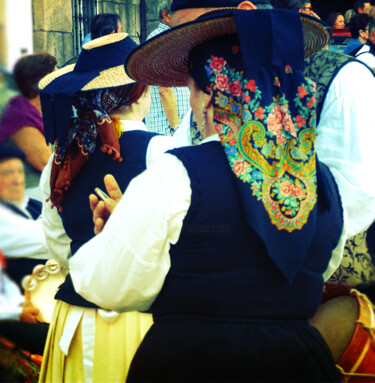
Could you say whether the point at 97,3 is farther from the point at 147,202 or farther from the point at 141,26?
the point at 147,202

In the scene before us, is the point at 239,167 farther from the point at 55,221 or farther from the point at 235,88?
the point at 55,221


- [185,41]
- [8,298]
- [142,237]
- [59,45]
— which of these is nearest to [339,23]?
[59,45]

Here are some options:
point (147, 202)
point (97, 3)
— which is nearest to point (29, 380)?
point (147, 202)

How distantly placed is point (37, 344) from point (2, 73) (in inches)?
74.9

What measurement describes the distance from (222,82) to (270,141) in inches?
9.1

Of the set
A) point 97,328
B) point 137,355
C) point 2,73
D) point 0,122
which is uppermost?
point 2,73

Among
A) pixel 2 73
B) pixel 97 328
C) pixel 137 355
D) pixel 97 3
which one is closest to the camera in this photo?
pixel 2 73

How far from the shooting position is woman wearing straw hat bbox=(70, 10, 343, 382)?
181 cm

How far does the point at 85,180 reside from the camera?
8.78 feet

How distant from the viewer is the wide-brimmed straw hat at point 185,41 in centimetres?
196

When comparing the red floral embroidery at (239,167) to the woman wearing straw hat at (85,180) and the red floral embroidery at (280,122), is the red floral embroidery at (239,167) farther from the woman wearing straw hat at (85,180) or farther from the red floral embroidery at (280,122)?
the woman wearing straw hat at (85,180)

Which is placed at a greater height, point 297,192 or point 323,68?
point 323,68

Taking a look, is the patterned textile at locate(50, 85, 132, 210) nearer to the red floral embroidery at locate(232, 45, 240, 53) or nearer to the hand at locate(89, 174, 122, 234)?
the hand at locate(89, 174, 122, 234)

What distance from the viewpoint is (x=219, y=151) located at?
1.89 m
